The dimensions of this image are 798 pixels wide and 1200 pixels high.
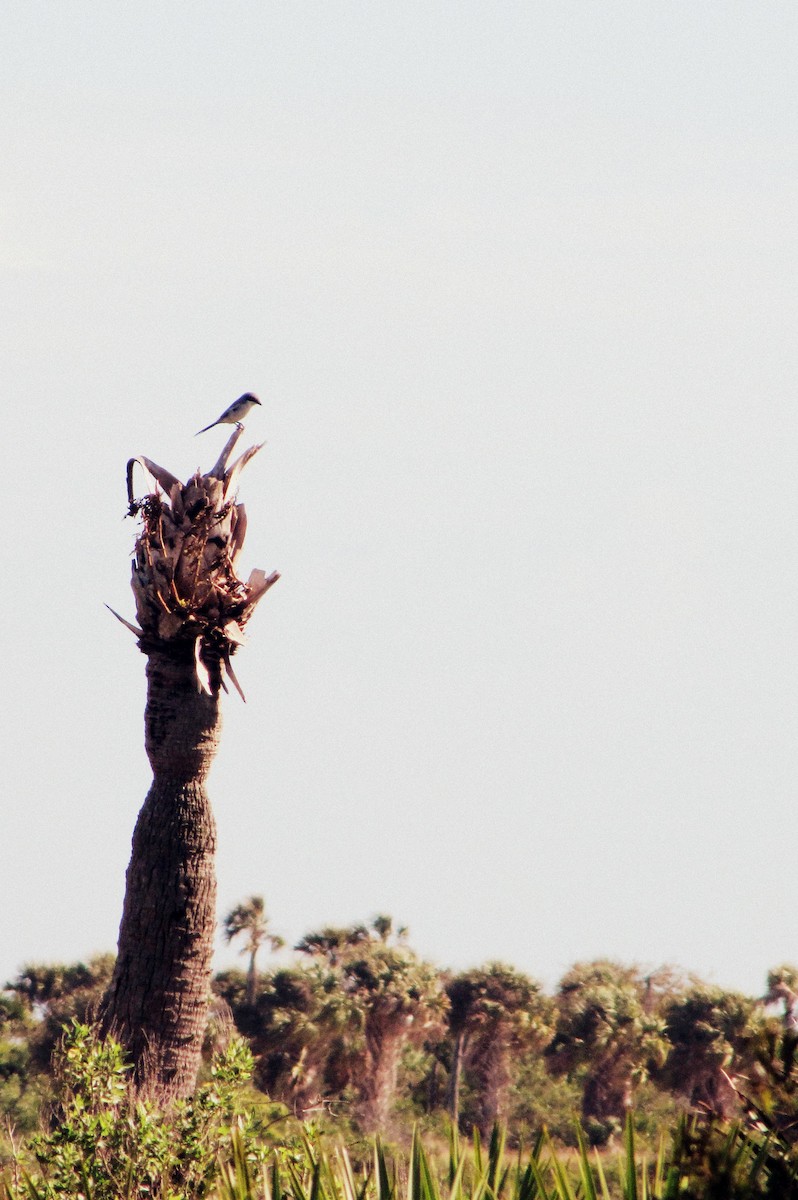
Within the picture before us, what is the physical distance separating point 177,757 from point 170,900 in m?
1.56

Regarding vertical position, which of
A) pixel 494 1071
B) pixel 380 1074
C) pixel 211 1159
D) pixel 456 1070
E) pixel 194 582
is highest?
pixel 194 582

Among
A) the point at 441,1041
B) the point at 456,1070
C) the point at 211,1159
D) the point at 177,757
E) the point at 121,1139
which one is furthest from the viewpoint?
the point at 441,1041

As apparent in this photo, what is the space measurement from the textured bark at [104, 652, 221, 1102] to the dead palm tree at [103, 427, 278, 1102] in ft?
0.04

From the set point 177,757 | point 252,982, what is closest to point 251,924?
point 252,982

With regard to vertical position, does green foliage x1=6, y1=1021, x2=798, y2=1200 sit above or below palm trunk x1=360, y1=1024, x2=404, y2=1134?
below

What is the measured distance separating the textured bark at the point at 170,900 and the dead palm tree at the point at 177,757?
11 mm

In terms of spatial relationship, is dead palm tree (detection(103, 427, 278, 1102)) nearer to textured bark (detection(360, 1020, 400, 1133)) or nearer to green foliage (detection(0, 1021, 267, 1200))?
green foliage (detection(0, 1021, 267, 1200))

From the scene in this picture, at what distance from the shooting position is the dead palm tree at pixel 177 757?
14602 millimetres

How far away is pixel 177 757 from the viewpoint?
1529cm

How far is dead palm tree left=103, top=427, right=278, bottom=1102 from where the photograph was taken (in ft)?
47.9

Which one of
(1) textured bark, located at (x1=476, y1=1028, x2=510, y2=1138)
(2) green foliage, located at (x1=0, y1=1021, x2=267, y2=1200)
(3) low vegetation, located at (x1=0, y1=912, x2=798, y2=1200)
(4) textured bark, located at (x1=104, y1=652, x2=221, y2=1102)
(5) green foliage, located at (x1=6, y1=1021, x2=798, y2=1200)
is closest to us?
(5) green foliage, located at (x1=6, y1=1021, x2=798, y2=1200)

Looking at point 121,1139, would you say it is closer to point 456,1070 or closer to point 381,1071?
point 381,1071

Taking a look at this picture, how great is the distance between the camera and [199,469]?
644 inches

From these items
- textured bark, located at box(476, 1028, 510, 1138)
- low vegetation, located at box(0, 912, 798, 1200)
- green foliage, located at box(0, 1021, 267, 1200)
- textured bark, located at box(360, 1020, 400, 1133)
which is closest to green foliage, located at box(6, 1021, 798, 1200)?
green foliage, located at box(0, 1021, 267, 1200)
